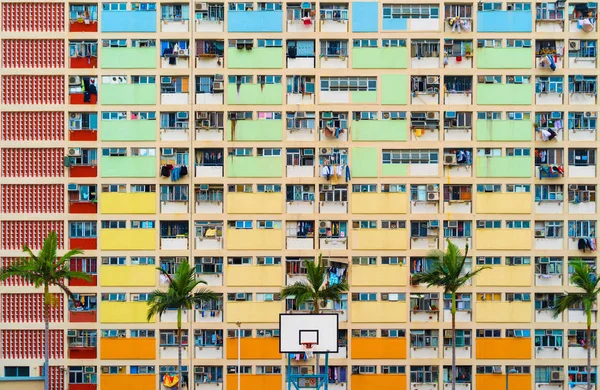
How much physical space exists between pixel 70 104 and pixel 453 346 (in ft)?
61.3

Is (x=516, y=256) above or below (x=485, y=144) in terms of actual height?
below

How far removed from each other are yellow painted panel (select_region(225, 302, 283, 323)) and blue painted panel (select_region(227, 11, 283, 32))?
455 inches

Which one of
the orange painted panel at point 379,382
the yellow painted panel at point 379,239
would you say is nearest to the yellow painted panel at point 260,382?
the orange painted panel at point 379,382

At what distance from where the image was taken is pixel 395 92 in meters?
36.5

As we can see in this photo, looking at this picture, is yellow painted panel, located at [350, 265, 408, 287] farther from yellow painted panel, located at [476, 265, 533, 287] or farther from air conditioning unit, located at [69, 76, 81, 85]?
air conditioning unit, located at [69, 76, 81, 85]

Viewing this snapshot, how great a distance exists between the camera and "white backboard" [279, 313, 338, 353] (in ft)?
105

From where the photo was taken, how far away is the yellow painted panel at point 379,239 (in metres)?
36.3

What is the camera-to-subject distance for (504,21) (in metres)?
36.6

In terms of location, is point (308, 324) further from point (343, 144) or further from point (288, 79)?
point (288, 79)

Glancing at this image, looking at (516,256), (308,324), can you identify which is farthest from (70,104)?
(516,256)

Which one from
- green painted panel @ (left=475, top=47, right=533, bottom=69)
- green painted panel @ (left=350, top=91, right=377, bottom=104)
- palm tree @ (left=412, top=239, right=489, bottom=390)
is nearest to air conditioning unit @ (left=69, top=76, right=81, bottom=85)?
green painted panel @ (left=350, top=91, right=377, bottom=104)

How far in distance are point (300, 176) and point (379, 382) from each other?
30.4 ft

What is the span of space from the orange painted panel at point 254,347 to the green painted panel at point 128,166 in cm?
790

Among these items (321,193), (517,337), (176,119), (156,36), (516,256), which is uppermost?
(156,36)
